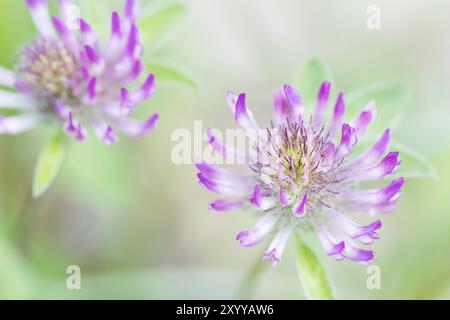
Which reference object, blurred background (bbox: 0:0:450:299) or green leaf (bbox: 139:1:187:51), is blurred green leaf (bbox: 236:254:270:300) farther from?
green leaf (bbox: 139:1:187:51)

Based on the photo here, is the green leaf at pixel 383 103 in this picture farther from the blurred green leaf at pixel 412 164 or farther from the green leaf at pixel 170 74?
the green leaf at pixel 170 74

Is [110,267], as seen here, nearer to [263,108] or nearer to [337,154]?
[263,108]

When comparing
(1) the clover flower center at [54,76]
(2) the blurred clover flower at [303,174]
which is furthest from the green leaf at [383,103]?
(1) the clover flower center at [54,76]

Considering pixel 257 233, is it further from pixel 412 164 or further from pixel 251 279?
pixel 412 164

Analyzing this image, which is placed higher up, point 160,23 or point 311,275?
point 160,23

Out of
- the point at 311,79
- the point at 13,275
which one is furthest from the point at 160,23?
the point at 13,275
